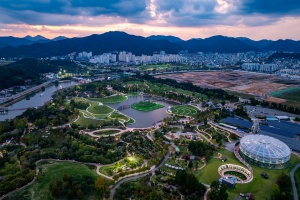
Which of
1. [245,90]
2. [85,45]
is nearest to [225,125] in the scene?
[245,90]

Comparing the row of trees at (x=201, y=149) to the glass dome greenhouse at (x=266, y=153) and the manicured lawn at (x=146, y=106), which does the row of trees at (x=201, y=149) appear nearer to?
the glass dome greenhouse at (x=266, y=153)

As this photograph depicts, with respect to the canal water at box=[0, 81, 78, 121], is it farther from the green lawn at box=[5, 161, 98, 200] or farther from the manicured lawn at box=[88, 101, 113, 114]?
the green lawn at box=[5, 161, 98, 200]

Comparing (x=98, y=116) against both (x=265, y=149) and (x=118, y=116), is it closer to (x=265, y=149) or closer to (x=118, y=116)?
(x=118, y=116)

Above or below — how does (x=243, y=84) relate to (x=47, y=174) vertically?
above

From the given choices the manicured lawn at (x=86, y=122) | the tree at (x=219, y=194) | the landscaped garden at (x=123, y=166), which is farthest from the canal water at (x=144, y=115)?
the tree at (x=219, y=194)

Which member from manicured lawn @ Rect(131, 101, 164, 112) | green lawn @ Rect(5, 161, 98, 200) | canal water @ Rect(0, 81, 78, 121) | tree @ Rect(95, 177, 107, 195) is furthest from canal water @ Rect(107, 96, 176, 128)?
canal water @ Rect(0, 81, 78, 121)

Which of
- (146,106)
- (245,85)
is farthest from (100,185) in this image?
(245,85)
